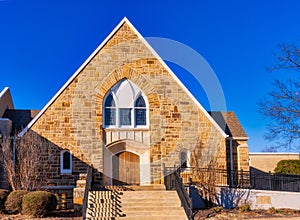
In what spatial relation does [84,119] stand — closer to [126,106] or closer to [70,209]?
[126,106]

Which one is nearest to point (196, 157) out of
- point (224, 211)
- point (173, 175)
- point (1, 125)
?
point (173, 175)

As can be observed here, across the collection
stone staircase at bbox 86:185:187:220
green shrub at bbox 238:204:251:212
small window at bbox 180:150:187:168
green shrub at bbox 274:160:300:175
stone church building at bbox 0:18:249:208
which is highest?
stone church building at bbox 0:18:249:208

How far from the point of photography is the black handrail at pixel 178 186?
14.7 meters

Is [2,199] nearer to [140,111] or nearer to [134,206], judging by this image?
[134,206]

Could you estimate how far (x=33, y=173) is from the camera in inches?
749

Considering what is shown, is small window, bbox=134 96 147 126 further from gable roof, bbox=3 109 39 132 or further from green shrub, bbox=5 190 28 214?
green shrub, bbox=5 190 28 214

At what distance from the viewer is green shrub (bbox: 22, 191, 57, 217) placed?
15398mm

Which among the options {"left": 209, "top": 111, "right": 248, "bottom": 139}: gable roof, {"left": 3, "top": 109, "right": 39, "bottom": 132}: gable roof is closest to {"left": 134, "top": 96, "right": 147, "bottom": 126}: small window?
{"left": 209, "top": 111, "right": 248, "bottom": 139}: gable roof

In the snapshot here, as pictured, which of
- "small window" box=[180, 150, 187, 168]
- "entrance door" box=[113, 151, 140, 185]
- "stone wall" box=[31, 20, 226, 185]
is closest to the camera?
"stone wall" box=[31, 20, 226, 185]

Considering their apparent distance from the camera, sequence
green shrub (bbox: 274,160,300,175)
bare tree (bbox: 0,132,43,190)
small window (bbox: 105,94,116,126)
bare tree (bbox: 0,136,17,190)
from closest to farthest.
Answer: bare tree (bbox: 0,136,17,190) < bare tree (bbox: 0,132,43,190) < small window (bbox: 105,94,116,126) < green shrub (bbox: 274,160,300,175)

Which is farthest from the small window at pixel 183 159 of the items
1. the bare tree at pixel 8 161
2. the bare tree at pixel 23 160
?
the bare tree at pixel 8 161

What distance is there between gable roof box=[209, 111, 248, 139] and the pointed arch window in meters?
5.24

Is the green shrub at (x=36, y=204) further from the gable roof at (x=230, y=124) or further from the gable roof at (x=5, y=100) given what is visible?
the gable roof at (x=230, y=124)

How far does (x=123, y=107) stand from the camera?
21.4m
